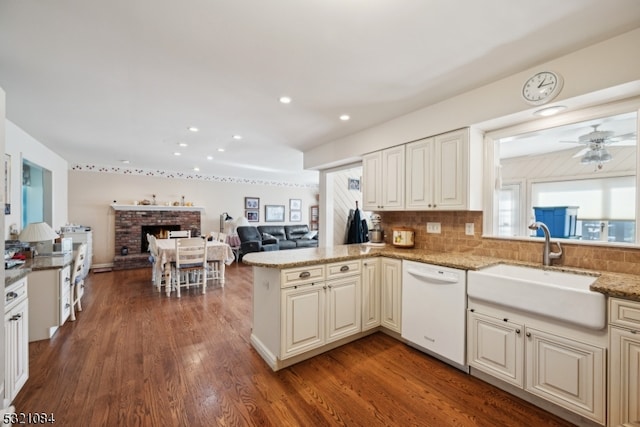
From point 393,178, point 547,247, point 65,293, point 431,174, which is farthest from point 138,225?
point 547,247

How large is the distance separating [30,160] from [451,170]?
559 centimetres

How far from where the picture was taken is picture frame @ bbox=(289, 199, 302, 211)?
922 centimetres

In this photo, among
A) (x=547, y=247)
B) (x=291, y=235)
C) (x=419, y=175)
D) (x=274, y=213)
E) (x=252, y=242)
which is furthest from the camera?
(x=274, y=213)

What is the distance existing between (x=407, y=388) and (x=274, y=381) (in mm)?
1014

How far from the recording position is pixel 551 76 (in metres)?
1.98

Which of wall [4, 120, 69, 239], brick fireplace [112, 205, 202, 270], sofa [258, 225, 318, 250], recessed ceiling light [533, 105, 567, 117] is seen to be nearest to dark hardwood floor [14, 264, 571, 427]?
wall [4, 120, 69, 239]

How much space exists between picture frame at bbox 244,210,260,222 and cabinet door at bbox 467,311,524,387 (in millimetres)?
7029

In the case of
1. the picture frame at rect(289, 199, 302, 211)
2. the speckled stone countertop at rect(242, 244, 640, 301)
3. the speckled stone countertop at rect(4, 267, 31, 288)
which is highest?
the picture frame at rect(289, 199, 302, 211)

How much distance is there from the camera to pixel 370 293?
284 centimetres

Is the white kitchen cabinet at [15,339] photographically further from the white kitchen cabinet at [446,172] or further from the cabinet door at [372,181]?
the white kitchen cabinet at [446,172]

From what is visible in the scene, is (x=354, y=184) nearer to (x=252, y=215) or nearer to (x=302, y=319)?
(x=302, y=319)

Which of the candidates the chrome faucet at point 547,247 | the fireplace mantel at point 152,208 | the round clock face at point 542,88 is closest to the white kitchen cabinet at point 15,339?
the chrome faucet at point 547,247

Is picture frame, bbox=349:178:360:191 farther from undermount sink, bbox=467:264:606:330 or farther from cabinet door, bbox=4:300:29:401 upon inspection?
cabinet door, bbox=4:300:29:401

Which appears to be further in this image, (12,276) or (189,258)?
(189,258)
